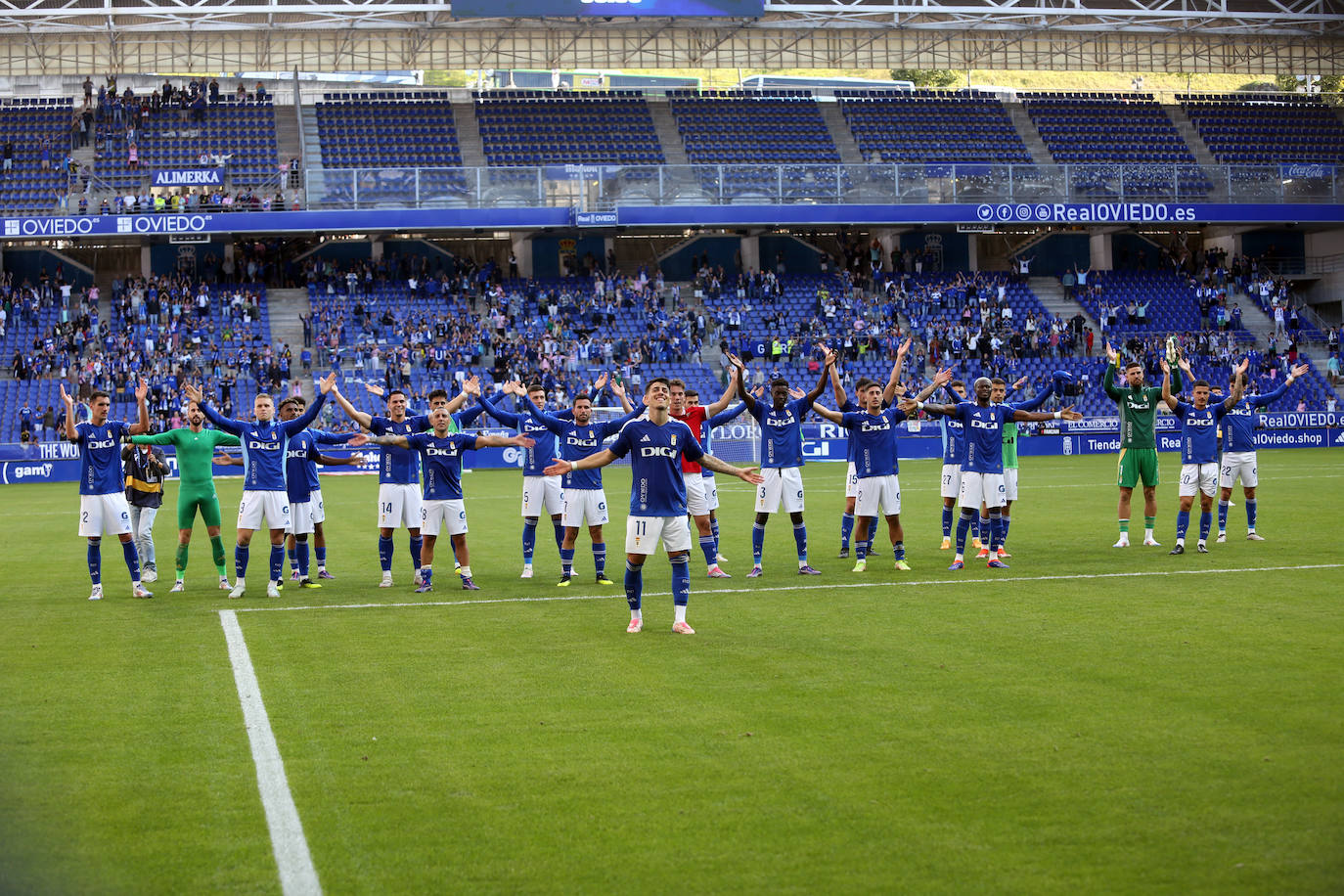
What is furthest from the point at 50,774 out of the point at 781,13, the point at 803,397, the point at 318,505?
the point at 781,13

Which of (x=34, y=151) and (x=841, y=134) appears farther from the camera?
(x=841, y=134)

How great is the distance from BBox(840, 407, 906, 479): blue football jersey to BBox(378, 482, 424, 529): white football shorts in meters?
5.39

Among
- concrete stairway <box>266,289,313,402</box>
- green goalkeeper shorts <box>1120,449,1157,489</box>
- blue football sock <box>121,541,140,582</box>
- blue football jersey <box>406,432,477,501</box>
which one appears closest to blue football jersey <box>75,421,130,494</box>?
blue football sock <box>121,541,140,582</box>

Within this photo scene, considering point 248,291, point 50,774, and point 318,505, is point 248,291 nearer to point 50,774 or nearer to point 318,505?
point 318,505

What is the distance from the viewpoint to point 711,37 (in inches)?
2365

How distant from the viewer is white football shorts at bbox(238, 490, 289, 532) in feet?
52.0

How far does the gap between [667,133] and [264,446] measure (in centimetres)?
4852

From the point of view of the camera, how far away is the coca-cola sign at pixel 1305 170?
57.4 metres

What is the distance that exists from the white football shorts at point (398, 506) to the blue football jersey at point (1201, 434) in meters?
10.6

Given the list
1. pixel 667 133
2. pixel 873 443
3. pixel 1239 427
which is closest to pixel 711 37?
pixel 667 133

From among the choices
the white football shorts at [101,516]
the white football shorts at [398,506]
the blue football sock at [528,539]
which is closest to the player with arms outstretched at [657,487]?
the white football shorts at [398,506]

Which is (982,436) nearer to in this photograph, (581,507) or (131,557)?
(581,507)

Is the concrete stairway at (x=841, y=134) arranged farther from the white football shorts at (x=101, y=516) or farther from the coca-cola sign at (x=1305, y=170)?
the white football shorts at (x=101, y=516)

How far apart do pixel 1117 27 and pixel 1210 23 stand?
15.0 feet
